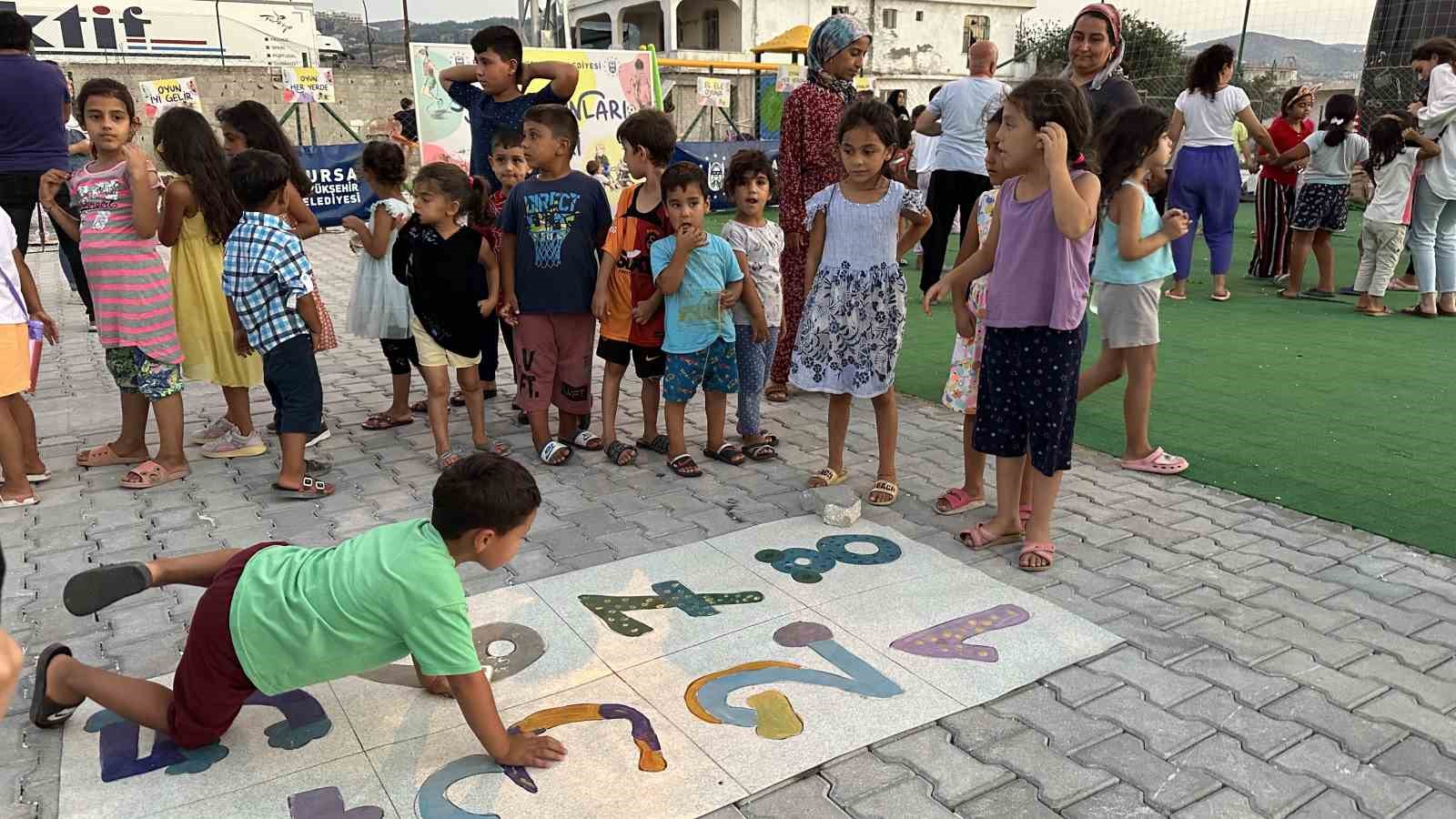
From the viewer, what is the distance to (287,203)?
14.1 feet

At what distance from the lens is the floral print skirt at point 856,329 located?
3.94 meters

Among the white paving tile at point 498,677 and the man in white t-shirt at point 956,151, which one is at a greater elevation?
the man in white t-shirt at point 956,151

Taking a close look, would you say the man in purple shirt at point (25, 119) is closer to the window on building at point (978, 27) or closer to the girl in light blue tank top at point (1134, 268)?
the girl in light blue tank top at point (1134, 268)

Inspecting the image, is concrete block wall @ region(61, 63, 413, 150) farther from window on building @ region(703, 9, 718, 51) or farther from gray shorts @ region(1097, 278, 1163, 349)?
window on building @ region(703, 9, 718, 51)

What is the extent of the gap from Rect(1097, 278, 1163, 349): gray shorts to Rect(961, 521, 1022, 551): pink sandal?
116cm

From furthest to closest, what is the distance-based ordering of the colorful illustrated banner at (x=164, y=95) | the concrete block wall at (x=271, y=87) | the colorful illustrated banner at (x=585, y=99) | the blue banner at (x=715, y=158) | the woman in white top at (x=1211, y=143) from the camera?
the concrete block wall at (x=271, y=87) < the blue banner at (x=715, y=158) < the colorful illustrated banner at (x=164, y=95) < the colorful illustrated banner at (x=585, y=99) < the woman in white top at (x=1211, y=143)

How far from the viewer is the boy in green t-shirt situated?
2207 mm

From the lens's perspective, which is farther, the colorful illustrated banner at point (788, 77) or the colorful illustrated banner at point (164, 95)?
the colorful illustrated banner at point (788, 77)

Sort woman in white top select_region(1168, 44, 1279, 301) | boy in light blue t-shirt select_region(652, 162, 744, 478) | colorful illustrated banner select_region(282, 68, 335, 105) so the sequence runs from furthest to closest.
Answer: colorful illustrated banner select_region(282, 68, 335, 105) → woman in white top select_region(1168, 44, 1279, 301) → boy in light blue t-shirt select_region(652, 162, 744, 478)

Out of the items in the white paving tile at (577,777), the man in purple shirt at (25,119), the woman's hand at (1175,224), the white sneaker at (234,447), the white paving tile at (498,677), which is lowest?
the white sneaker at (234,447)

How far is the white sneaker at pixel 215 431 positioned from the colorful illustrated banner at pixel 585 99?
24.7 ft

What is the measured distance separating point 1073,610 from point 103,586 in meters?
2.76

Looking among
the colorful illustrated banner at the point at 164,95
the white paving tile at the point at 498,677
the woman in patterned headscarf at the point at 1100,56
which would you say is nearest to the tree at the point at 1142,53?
the woman in patterned headscarf at the point at 1100,56

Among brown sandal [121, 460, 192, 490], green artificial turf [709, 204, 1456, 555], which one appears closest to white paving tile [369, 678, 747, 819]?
brown sandal [121, 460, 192, 490]
